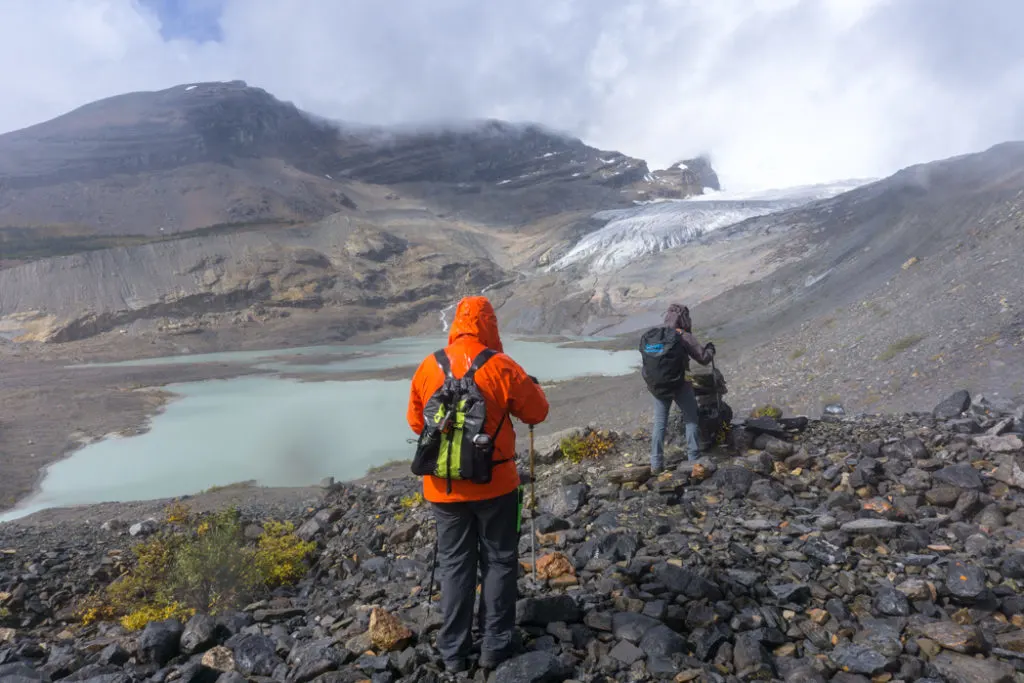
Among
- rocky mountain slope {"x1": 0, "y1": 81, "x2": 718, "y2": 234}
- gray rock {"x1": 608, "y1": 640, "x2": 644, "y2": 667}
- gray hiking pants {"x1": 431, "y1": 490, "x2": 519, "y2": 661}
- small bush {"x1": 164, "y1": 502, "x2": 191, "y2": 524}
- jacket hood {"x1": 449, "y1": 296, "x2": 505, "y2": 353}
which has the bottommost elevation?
small bush {"x1": 164, "y1": 502, "x2": 191, "y2": 524}

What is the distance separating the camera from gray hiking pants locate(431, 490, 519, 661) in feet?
10.4

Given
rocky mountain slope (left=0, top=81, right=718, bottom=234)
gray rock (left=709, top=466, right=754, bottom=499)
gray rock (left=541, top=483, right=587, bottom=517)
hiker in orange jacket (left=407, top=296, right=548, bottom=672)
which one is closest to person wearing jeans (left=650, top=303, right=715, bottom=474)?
gray rock (left=709, top=466, right=754, bottom=499)

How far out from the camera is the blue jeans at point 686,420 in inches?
241

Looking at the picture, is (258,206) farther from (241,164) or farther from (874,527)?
A: (874,527)

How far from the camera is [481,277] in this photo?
70000mm

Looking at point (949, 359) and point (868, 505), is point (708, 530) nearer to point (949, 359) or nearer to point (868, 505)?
point (868, 505)

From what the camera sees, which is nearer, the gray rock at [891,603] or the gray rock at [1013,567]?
the gray rock at [891,603]

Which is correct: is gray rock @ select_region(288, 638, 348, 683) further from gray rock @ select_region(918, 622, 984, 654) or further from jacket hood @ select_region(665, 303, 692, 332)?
jacket hood @ select_region(665, 303, 692, 332)

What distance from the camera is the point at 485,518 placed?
3.19 meters

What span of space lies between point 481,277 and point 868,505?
65707 millimetres

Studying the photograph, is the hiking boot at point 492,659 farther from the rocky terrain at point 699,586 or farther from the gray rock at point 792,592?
the gray rock at point 792,592

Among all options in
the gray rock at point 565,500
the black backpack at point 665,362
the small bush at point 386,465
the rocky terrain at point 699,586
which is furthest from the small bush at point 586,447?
the small bush at point 386,465

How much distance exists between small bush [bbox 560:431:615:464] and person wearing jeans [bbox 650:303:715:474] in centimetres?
108

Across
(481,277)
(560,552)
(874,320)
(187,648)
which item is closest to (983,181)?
(874,320)
